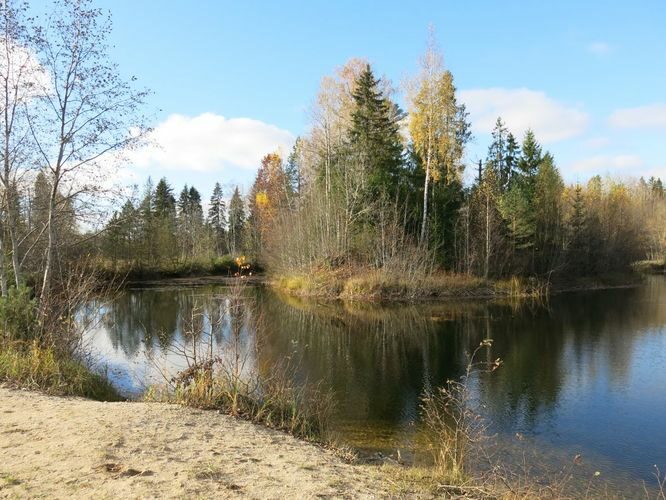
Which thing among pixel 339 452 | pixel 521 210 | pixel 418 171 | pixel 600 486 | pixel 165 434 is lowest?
pixel 600 486

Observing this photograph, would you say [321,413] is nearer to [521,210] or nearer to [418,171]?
[418,171]

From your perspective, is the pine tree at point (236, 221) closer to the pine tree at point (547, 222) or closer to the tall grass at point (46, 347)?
the pine tree at point (547, 222)

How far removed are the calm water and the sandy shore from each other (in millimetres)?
2104

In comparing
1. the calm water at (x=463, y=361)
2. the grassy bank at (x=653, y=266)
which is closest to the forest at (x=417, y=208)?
the calm water at (x=463, y=361)

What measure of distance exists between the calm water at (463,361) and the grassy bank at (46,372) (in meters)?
1.57

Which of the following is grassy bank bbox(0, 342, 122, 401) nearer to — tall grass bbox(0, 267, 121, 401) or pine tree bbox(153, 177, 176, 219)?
tall grass bbox(0, 267, 121, 401)

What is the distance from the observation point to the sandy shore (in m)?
4.69

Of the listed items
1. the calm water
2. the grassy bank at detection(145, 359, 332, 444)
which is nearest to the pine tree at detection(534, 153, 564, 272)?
the calm water

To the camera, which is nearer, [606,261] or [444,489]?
[444,489]

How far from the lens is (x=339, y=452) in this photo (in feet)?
22.6

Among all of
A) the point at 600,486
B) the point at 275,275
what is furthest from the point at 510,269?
the point at 600,486

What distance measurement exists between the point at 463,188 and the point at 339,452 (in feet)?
109

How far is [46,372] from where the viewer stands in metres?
8.95

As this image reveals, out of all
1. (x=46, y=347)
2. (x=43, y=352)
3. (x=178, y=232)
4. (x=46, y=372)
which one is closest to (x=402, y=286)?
(x=46, y=347)
